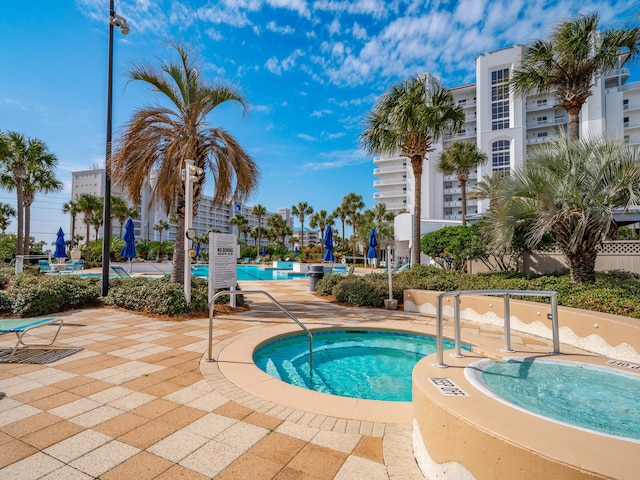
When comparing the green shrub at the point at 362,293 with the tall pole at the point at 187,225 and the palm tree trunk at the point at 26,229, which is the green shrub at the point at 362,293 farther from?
the palm tree trunk at the point at 26,229

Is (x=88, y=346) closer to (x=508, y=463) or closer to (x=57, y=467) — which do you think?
(x=57, y=467)

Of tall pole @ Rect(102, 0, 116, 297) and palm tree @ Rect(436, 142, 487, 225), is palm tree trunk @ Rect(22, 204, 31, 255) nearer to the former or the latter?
tall pole @ Rect(102, 0, 116, 297)

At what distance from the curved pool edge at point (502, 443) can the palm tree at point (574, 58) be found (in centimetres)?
1221

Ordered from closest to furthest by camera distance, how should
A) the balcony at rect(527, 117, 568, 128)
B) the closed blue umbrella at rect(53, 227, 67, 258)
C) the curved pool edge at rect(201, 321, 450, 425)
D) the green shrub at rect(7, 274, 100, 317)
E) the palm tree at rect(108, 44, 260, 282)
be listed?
1. the curved pool edge at rect(201, 321, 450, 425)
2. the green shrub at rect(7, 274, 100, 317)
3. the palm tree at rect(108, 44, 260, 282)
4. the closed blue umbrella at rect(53, 227, 67, 258)
5. the balcony at rect(527, 117, 568, 128)

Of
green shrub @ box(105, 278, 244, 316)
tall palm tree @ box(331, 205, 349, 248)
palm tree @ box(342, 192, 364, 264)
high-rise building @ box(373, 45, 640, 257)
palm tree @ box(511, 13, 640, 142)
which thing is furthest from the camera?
tall palm tree @ box(331, 205, 349, 248)

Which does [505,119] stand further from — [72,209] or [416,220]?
[72,209]

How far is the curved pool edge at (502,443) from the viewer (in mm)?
1488

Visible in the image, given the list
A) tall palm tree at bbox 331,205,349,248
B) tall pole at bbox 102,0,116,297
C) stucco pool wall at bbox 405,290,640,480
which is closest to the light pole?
tall pole at bbox 102,0,116,297

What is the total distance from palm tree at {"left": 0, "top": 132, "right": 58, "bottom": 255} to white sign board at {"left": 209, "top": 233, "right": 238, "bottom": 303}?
17120 millimetres

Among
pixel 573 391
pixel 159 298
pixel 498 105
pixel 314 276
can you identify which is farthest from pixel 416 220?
pixel 498 105

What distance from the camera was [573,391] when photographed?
9.36 feet

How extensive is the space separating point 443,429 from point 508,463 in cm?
46

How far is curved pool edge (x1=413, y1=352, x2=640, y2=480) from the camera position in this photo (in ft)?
4.88

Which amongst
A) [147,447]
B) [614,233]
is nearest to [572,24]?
[614,233]
